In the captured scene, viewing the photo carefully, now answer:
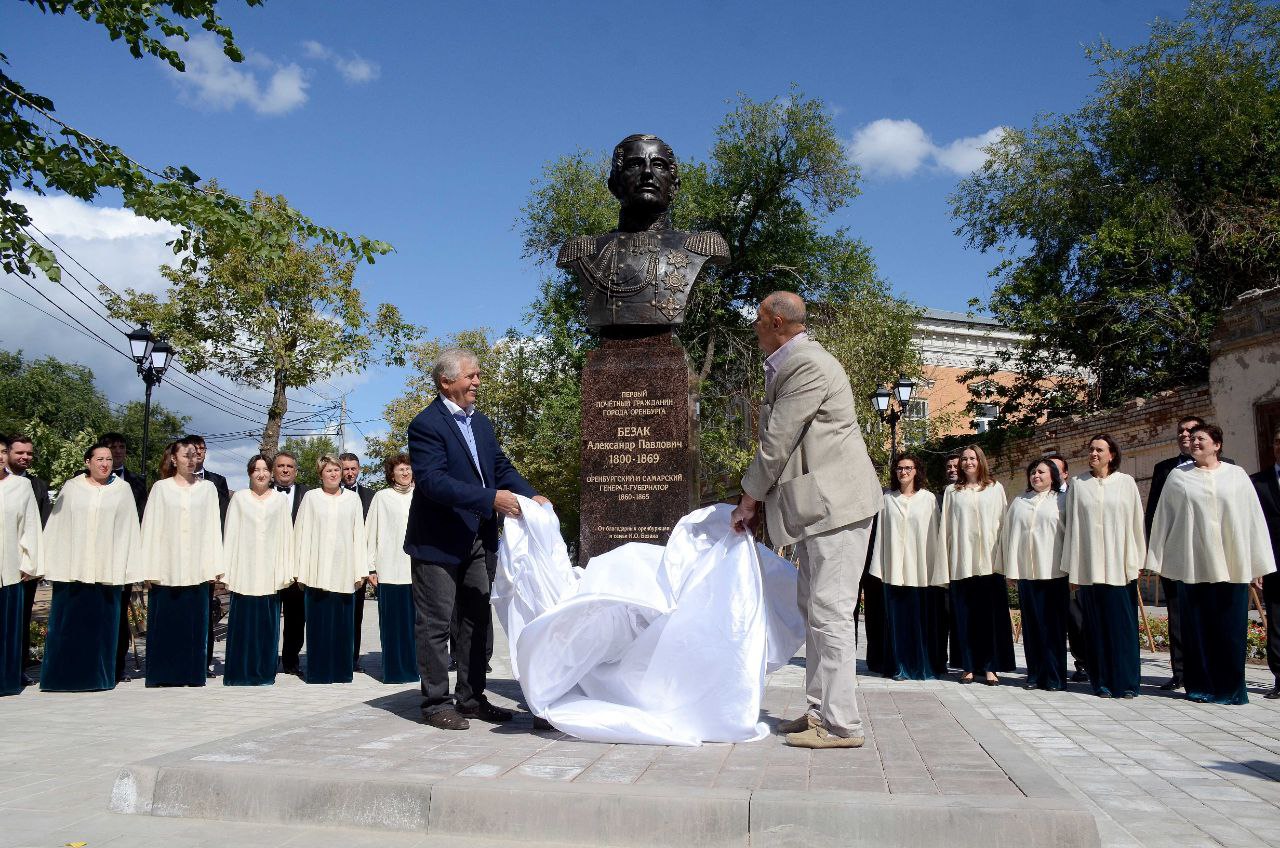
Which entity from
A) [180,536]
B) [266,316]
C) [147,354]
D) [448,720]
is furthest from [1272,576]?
[266,316]

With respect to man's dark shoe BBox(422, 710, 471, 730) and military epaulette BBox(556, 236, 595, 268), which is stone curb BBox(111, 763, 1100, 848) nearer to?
man's dark shoe BBox(422, 710, 471, 730)

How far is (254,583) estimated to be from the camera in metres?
9.28

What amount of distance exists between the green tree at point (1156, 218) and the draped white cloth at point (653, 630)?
A: 1913 centimetres

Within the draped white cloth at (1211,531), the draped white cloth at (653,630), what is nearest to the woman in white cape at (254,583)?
the draped white cloth at (653,630)

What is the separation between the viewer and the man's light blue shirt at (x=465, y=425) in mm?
5988

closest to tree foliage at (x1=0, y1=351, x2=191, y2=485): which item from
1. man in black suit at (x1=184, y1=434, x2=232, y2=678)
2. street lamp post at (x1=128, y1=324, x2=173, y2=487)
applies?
street lamp post at (x1=128, y1=324, x2=173, y2=487)

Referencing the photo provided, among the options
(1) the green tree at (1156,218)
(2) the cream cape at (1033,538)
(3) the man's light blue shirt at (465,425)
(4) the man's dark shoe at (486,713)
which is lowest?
(4) the man's dark shoe at (486,713)

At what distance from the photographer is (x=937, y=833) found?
12.0 feet

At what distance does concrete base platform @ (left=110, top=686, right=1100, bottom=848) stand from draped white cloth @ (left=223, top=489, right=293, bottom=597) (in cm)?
442

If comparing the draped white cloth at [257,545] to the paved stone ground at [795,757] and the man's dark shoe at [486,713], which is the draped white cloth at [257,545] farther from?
the man's dark shoe at [486,713]

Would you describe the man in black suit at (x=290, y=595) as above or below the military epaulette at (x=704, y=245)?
below

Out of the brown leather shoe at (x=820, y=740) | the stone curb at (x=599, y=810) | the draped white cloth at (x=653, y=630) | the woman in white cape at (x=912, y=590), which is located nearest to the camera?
the stone curb at (x=599, y=810)

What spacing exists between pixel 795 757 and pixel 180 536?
6.63 meters

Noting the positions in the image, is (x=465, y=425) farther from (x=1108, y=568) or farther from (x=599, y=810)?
(x=1108, y=568)
